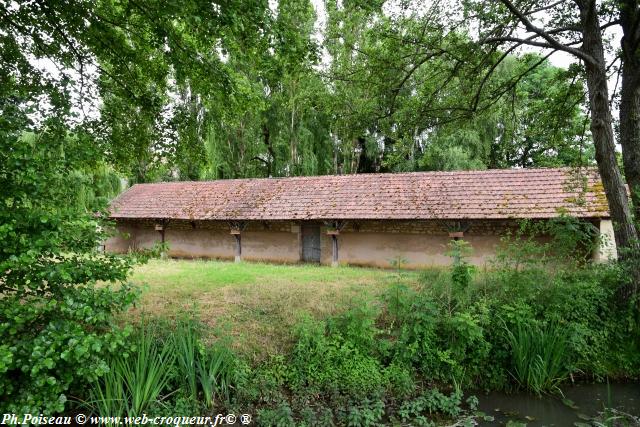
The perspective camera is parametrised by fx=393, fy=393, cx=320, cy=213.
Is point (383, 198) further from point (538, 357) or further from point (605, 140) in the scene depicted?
point (538, 357)

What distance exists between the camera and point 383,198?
40.8ft

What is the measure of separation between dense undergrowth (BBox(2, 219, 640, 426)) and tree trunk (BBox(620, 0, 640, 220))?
1485 millimetres

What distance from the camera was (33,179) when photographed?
3105mm

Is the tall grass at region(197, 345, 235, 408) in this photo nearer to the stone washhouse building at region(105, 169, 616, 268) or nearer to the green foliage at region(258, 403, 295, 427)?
the green foliage at region(258, 403, 295, 427)

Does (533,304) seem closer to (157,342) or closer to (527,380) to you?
(527,380)

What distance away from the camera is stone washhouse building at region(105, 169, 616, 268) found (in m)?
11.0

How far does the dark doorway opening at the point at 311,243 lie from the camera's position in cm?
1345

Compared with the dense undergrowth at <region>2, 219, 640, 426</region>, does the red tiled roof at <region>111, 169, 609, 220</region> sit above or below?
above

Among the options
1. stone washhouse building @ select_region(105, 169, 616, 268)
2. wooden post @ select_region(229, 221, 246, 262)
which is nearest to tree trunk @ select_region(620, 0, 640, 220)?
stone washhouse building @ select_region(105, 169, 616, 268)

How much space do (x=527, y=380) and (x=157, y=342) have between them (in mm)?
4725

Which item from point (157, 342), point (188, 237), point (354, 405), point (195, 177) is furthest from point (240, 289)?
point (195, 177)

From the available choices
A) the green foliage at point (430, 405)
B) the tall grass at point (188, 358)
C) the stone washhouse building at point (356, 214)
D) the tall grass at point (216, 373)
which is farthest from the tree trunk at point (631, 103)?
the tall grass at point (188, 358)

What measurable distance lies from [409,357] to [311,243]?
8.56 metres

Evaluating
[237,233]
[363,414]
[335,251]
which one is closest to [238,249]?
[237,233]
